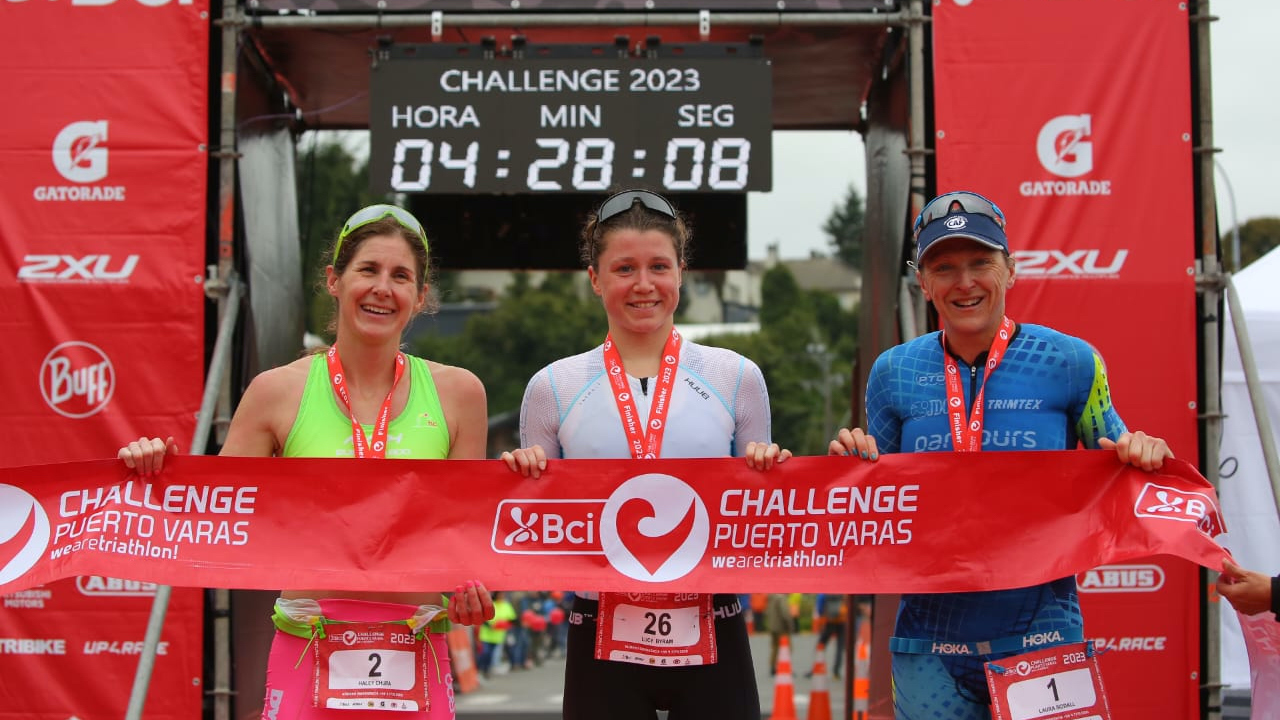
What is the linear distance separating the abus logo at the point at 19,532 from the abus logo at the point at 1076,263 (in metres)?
4.67

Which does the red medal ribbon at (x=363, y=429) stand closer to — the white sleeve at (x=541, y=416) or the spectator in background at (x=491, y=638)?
the white sleeve at (x=541, y=416)

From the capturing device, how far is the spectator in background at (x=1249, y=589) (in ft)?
10.0

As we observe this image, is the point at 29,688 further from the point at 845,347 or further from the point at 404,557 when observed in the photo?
the point at 845,347

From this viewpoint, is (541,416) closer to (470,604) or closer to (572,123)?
(470,604)

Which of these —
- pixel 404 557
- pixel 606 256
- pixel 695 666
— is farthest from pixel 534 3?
pixel 695 666

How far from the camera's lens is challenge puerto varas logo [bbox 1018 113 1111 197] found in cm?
620

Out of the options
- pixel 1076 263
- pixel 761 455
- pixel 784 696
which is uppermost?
pixel 1076 263

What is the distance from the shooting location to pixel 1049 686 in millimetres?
3100

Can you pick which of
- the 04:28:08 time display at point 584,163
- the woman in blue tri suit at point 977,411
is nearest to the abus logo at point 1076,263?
the 04:28:08 time display at point 584,163

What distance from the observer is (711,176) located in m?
6.52

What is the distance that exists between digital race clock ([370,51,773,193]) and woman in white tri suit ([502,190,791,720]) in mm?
3083

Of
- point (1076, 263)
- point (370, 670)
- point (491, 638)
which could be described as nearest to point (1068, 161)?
point (1076, 263)

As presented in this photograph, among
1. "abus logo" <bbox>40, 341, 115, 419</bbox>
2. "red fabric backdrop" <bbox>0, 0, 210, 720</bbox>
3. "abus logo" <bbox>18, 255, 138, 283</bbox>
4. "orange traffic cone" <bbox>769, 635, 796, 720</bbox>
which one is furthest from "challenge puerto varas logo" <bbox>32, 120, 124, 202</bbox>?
"orange traffic cone" <bbox>769, 635, 796, 720</bbox>

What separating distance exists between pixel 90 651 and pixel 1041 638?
4.95 m
